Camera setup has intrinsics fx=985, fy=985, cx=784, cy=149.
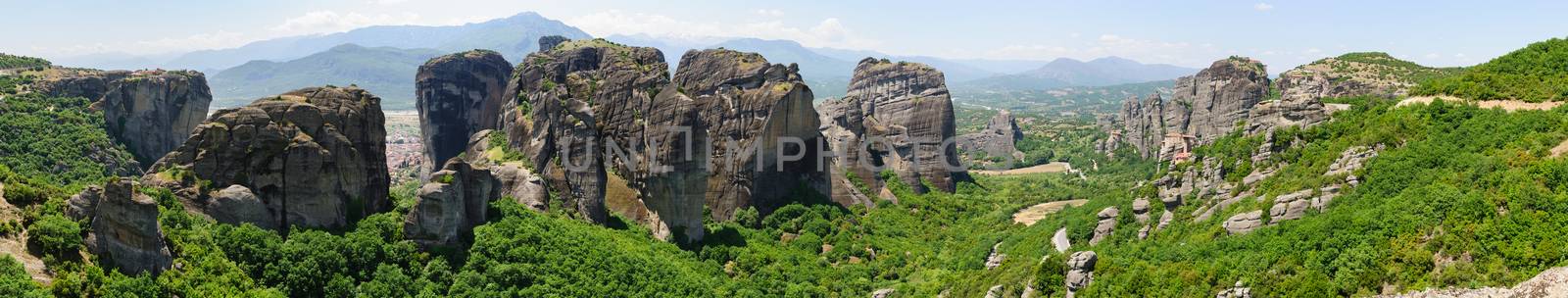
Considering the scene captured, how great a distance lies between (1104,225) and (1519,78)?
18713 mm

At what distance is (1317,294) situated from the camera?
28.7 metres

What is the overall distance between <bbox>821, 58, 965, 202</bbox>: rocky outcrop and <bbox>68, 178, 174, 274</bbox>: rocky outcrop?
47762 millimetres

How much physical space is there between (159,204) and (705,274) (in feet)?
80.6

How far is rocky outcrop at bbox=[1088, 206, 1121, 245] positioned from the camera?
155 feet

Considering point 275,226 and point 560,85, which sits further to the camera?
point 560,85

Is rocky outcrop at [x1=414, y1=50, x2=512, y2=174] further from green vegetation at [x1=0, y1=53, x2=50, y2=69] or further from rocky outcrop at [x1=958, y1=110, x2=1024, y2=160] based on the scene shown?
rocky outcrop at [x1=958, y1=110, x2=1024, y2=160]

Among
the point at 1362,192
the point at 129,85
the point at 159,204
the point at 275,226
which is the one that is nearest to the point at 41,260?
the point at 159,204

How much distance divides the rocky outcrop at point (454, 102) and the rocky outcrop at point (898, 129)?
29480 mm

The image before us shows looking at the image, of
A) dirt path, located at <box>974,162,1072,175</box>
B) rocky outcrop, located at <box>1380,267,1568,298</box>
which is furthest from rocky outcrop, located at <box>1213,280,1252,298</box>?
dirt path, located at <box>974,162,1072,175</box>

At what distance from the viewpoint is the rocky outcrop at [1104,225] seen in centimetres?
4716

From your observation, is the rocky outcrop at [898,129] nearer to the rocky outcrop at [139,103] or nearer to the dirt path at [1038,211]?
the dirt path at [1038,211]

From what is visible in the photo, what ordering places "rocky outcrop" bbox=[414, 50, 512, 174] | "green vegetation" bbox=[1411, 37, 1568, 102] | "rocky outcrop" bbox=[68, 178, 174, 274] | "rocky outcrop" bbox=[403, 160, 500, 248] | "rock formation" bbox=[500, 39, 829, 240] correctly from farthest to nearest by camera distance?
"rocky outcrop" bbox=[414, 50, 512, 174], "rock formation" bbox=[500, 39, 829, 240], "green vegetation" bbox=[1411, 37, 1568, 102], "rocky outcrop" bbox=[403, 160, 500, 248], "rocky outcrop" bbox=[68, 178, 174, 274]

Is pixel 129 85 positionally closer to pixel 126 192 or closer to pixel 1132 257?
pixel 126 192

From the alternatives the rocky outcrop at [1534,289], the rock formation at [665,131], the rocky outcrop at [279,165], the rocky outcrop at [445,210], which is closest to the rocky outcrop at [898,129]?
the rock formation at [665,131]
